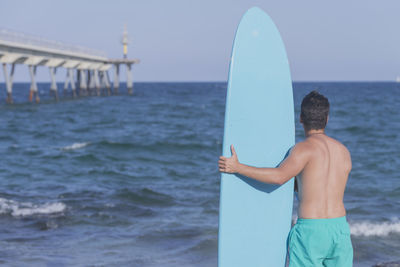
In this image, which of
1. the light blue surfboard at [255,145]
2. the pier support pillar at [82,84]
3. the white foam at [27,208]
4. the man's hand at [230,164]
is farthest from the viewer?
the pier support pillar at [82,84]

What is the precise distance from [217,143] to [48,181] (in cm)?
792

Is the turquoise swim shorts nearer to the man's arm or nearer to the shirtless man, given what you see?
the shirtless man

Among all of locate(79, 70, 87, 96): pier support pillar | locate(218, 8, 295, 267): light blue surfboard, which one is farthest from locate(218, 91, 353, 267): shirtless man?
locate(79, 70, 87, 96): pier support pillar

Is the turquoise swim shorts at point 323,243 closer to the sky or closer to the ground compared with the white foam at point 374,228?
closer to the sky

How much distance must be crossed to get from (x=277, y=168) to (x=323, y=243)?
474mm

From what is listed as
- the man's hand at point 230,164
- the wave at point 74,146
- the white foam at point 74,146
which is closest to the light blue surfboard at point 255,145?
the man's hand at point 230,164

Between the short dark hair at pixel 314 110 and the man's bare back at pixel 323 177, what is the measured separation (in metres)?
0.07

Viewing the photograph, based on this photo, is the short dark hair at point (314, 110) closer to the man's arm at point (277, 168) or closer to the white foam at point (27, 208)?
the man's arm at point (277, 168)

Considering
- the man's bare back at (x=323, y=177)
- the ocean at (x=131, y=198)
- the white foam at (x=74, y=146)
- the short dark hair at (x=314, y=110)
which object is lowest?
the ocean at (x=131, y=198)

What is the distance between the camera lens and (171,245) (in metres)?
5.87

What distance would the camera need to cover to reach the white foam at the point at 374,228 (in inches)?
253

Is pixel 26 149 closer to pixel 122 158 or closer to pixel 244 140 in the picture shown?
pixel 122 158

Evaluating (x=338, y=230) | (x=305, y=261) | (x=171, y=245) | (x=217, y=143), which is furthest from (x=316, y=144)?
(x=217, y=143)

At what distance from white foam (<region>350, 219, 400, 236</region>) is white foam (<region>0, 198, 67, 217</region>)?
4205mm
